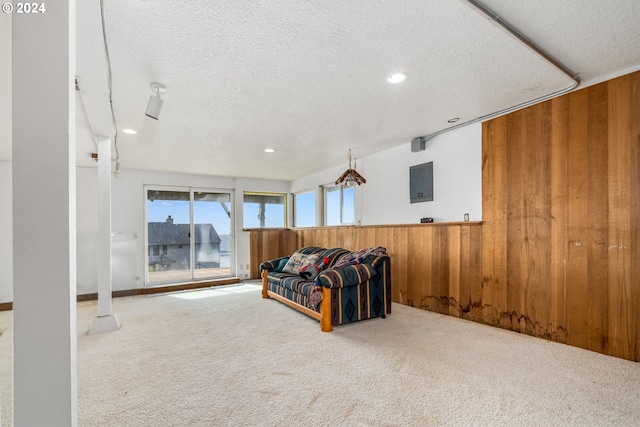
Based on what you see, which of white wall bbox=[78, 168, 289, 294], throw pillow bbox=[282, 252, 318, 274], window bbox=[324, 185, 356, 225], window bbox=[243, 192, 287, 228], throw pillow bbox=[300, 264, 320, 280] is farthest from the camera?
window bbox=[243, 192, 287, 228]

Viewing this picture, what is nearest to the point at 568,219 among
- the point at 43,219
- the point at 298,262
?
the point at 298,262

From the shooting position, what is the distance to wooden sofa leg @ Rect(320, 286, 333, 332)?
3250 mm

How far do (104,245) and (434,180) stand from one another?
411 centimetres

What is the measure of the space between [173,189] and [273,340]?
466 cm

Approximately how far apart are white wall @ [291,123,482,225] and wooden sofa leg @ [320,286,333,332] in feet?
5.85

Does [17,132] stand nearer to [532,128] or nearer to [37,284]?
[37,284]

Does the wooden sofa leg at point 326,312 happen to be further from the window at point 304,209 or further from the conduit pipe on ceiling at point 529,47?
the window at point 304,209

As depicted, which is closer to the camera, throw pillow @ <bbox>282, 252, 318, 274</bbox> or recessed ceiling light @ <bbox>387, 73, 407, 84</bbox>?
recessed ceiling light @ <bbox>387, 73, 407, 84</bbox>

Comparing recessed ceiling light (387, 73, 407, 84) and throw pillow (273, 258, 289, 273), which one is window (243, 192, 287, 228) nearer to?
throw pillow (273, 258, 289, 273)

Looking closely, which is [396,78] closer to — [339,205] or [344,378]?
[344,378]

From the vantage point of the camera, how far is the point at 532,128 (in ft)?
9.84

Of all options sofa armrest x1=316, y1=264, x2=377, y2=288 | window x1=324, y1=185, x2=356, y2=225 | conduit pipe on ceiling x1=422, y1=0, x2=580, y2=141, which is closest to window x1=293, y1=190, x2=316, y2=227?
window x1=324, y1=185, x2=356, y2=225

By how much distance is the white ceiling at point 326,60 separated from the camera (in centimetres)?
174

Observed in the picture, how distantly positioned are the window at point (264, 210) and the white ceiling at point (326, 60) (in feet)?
11.5
